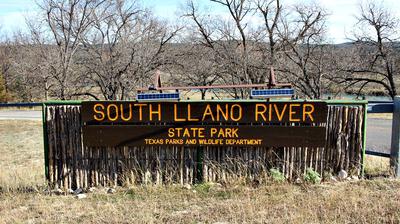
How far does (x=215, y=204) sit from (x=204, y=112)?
4.77 feet

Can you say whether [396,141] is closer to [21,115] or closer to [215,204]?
[215,204]

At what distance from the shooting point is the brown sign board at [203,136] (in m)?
5.68

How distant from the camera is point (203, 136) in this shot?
571 centimetres

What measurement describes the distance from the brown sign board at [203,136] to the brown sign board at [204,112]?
10cm

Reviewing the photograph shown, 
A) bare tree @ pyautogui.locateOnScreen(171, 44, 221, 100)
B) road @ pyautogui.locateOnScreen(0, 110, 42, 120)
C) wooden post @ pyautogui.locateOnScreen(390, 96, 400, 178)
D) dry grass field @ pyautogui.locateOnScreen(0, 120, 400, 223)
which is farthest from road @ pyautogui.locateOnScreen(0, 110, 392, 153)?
road @ pyautogui.locateOnScreen(0, 110, 42, 120)

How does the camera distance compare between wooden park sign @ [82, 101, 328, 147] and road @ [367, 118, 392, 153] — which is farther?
road @ [367, 118, 392, 153]

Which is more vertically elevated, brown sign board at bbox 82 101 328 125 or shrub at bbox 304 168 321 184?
brown sign board at bbox 82 101 328 125

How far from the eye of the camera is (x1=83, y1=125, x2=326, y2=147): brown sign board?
5680 millimetres

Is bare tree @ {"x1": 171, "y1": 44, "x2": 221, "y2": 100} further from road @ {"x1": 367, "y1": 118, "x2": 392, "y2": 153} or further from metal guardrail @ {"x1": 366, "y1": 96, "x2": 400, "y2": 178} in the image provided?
metal guardrail @ {"x1": 366, "y1": 96, "x2": 400, "y2": 178}

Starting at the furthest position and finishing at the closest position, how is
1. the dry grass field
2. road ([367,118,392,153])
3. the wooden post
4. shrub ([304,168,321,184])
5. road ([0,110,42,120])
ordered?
road ([0,110,42,120]) < road ([367,118,392,153]) < the wooden post < shrub ([304,168,321,184]) < the dry grass field

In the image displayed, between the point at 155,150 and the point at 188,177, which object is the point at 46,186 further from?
the point at 188,177

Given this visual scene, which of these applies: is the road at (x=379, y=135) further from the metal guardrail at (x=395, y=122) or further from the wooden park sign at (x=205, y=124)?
the wooden park sign at (x=205, y=124)

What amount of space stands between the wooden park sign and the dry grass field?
68cm

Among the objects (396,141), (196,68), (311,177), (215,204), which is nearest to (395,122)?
(396,141)
